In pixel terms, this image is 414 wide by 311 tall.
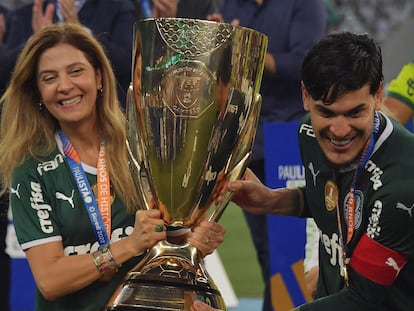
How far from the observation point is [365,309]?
2812 mm

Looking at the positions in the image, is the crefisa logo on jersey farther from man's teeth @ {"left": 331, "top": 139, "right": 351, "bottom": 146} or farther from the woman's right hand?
the woman's right hand

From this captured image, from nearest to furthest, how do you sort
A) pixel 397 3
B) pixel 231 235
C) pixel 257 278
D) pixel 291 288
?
1. pixel 291 288
2. pixel 257 278
3. pixel 231 235
4. pixel 397 3

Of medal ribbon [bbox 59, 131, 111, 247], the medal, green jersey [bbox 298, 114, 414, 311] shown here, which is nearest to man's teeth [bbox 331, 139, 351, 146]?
green jersey [bbox 298, 114, 414, 311]

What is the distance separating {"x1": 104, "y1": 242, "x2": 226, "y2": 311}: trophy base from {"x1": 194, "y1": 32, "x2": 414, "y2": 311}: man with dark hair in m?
0.07

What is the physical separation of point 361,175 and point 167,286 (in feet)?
1.90

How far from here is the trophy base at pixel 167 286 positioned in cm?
268

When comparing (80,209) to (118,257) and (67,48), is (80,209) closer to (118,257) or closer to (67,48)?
(118,257)

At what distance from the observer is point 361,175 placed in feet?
9.12

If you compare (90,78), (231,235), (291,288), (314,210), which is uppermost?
(90,78)

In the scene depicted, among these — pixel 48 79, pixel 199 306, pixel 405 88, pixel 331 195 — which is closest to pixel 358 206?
pixel 331 195

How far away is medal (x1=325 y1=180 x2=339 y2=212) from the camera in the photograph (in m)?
2.93

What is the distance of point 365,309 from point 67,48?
134cm

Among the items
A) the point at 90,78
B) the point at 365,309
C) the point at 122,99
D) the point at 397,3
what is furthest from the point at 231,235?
the point at 397,3

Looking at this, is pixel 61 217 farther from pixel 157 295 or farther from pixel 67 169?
pixel 157 295
